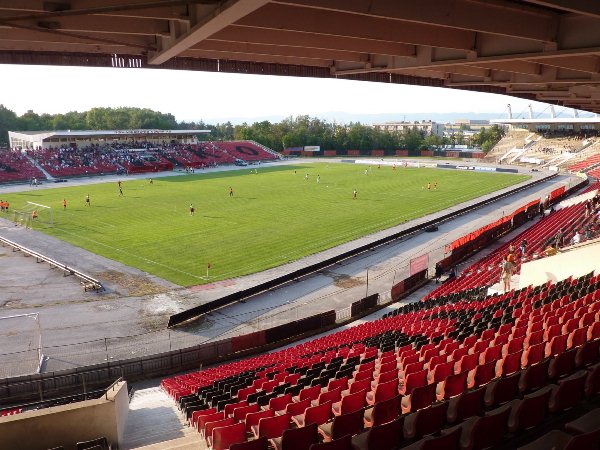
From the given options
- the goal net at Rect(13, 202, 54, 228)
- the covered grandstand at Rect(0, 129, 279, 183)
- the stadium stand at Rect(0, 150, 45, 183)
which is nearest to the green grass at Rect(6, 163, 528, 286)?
the goal net at Rect(13, 202, 54, 228)

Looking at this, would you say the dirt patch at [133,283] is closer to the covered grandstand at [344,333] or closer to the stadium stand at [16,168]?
the covered grandstand at [344,333]

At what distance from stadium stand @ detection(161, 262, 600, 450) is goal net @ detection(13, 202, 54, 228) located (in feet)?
97.6

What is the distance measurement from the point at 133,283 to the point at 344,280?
10.5 m

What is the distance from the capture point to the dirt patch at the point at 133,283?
79.1 feet

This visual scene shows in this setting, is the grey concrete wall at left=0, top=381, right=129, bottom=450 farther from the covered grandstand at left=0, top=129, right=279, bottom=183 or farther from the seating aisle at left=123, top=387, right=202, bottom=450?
the covered grandstand at left=0, top=129, right=279, bottom=183

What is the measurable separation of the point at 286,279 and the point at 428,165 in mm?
64133

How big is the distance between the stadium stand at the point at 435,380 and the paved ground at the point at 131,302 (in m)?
5.13

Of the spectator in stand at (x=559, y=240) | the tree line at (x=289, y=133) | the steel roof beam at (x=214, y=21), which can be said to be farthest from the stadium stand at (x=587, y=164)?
the steel roof beam at (x=214, y=21)

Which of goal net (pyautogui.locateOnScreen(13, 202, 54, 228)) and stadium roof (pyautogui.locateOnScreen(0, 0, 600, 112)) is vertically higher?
stadium roof (pyautogui.locateOnScreen(0, 0, 600, 112))

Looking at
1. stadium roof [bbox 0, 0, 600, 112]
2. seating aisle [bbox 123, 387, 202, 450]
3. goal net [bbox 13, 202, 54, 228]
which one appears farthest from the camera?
goal net [bbox 13, 202, 54, 228]

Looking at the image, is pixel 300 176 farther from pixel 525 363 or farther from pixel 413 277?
pixel 525 363

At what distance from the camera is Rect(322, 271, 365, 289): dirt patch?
2494 centimetres

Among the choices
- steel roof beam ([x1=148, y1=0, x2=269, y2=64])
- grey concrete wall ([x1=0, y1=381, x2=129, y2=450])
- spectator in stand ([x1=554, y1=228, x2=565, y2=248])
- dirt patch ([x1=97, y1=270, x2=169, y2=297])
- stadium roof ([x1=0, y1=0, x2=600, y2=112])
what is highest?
stadium roof ([x1=0, y1=0, x2=600, y2=112])

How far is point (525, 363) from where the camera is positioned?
26.5ft
